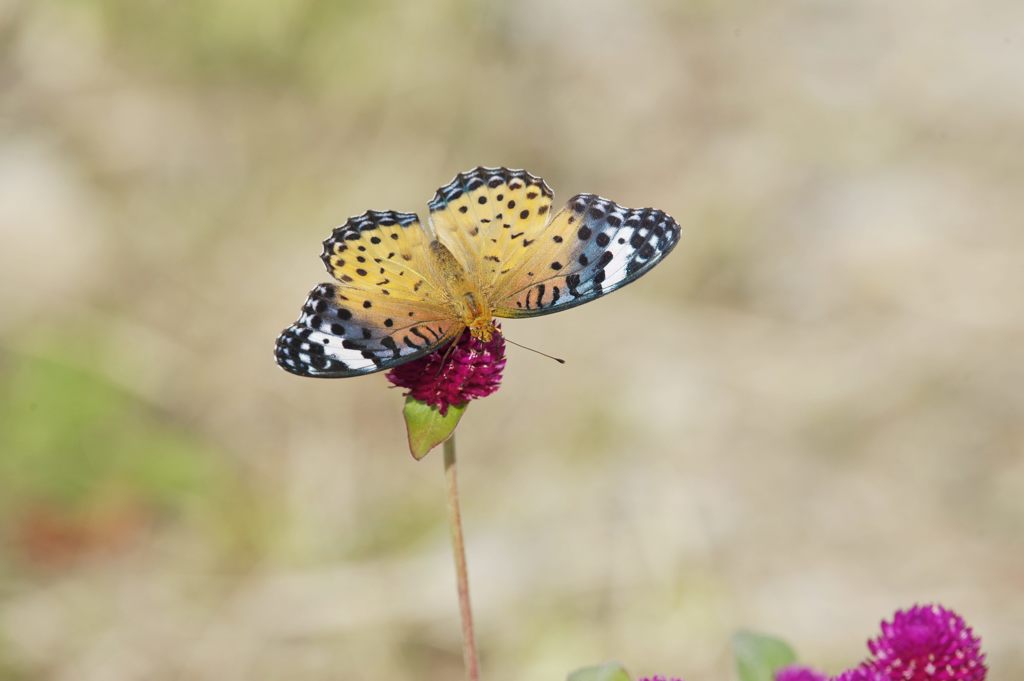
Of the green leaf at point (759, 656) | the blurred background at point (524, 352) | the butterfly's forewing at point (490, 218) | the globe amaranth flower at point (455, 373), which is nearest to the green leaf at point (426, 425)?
the globe amaranth flower at point (455, 373)

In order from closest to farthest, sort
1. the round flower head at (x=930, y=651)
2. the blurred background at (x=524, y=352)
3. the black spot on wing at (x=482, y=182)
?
the round flower head at (x=930, y=651)
the black spot on wing at (x=482, y=182)
the blurred background at (x=524, y=352)

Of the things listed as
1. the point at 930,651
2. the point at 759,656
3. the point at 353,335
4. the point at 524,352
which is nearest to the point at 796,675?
the point at 759,656

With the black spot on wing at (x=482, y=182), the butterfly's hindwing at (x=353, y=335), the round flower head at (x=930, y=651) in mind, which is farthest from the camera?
the black spot on wing at (x=482, y=182)

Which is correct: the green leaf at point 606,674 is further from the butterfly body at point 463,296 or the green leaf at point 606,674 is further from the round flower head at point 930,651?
the butterfly body at point 463,296

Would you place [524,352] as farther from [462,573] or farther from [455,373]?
[462,573]

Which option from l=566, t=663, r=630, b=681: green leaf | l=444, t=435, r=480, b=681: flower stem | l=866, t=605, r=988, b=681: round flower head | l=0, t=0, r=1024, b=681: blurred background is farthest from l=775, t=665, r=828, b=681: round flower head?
l=0, t=0, r=1024, b=681: blurred background

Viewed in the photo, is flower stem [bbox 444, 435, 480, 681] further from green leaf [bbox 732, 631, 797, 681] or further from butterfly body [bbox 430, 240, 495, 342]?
green leaf [bbox 732, 631, 797, 681]

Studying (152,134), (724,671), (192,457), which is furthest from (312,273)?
(724,671)
